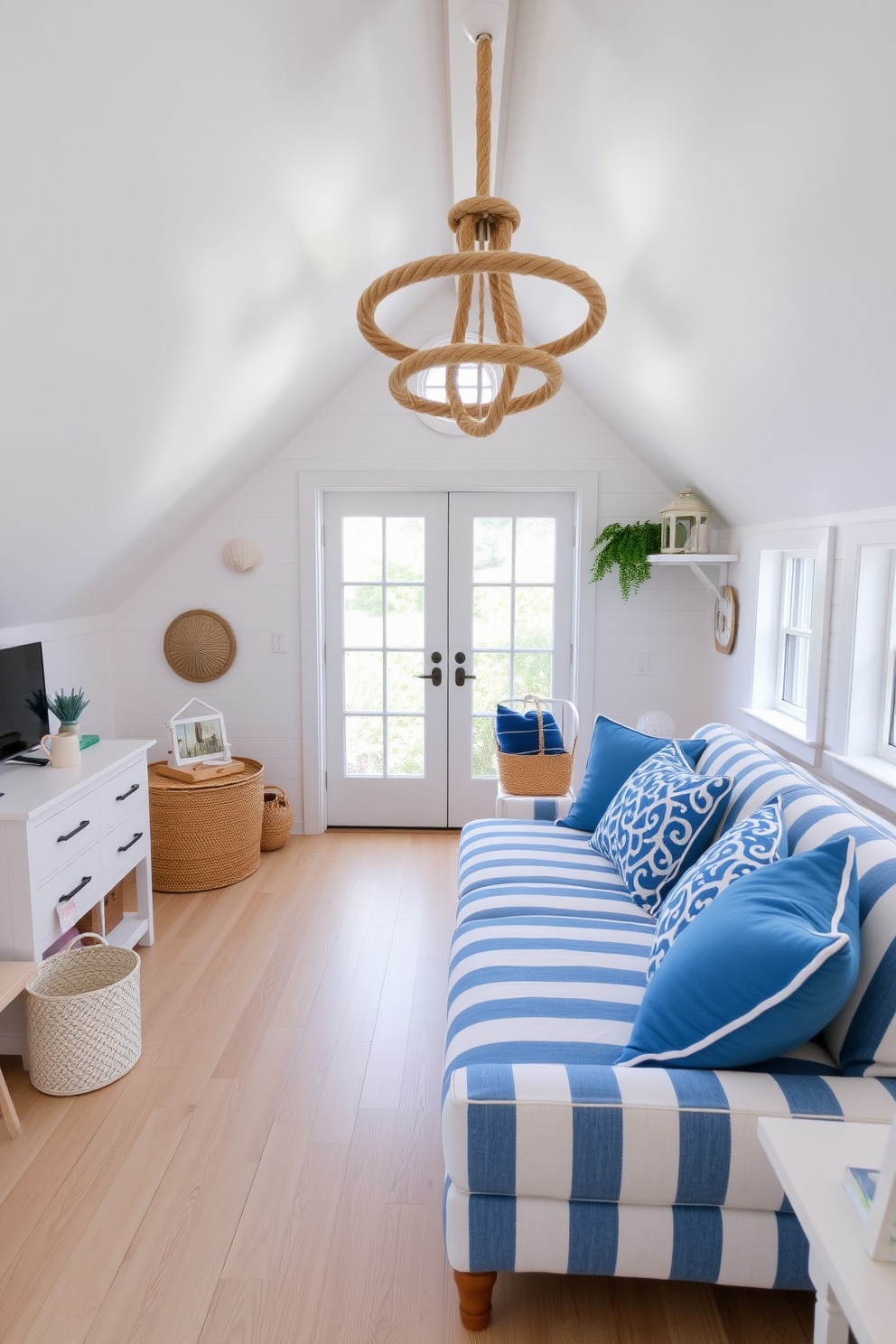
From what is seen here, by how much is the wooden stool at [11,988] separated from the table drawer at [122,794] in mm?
614

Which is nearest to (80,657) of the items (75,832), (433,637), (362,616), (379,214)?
(362,616)

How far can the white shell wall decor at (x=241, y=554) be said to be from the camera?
13.9 feet

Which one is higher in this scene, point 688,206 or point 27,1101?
point 688,206

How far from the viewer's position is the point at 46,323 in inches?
72.7

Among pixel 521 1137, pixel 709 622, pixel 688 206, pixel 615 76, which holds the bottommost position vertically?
pixel 521 1137

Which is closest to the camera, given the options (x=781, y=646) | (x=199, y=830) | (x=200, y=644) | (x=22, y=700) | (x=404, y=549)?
(x=22, y=700)

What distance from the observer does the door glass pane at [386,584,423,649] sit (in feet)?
14.5

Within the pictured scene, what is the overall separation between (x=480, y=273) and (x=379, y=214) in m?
1.63

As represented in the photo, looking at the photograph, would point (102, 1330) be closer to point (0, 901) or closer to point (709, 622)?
point (0, 901)

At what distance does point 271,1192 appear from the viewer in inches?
76.0

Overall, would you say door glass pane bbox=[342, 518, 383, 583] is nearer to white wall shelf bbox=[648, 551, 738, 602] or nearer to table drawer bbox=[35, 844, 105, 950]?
white wall shelf bbox=[648, 551, 738, 602]

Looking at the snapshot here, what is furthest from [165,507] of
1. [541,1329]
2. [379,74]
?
[541,1329]

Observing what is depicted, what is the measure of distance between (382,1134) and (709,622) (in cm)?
288

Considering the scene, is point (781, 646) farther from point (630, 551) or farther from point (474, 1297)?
point (474, 1297)
